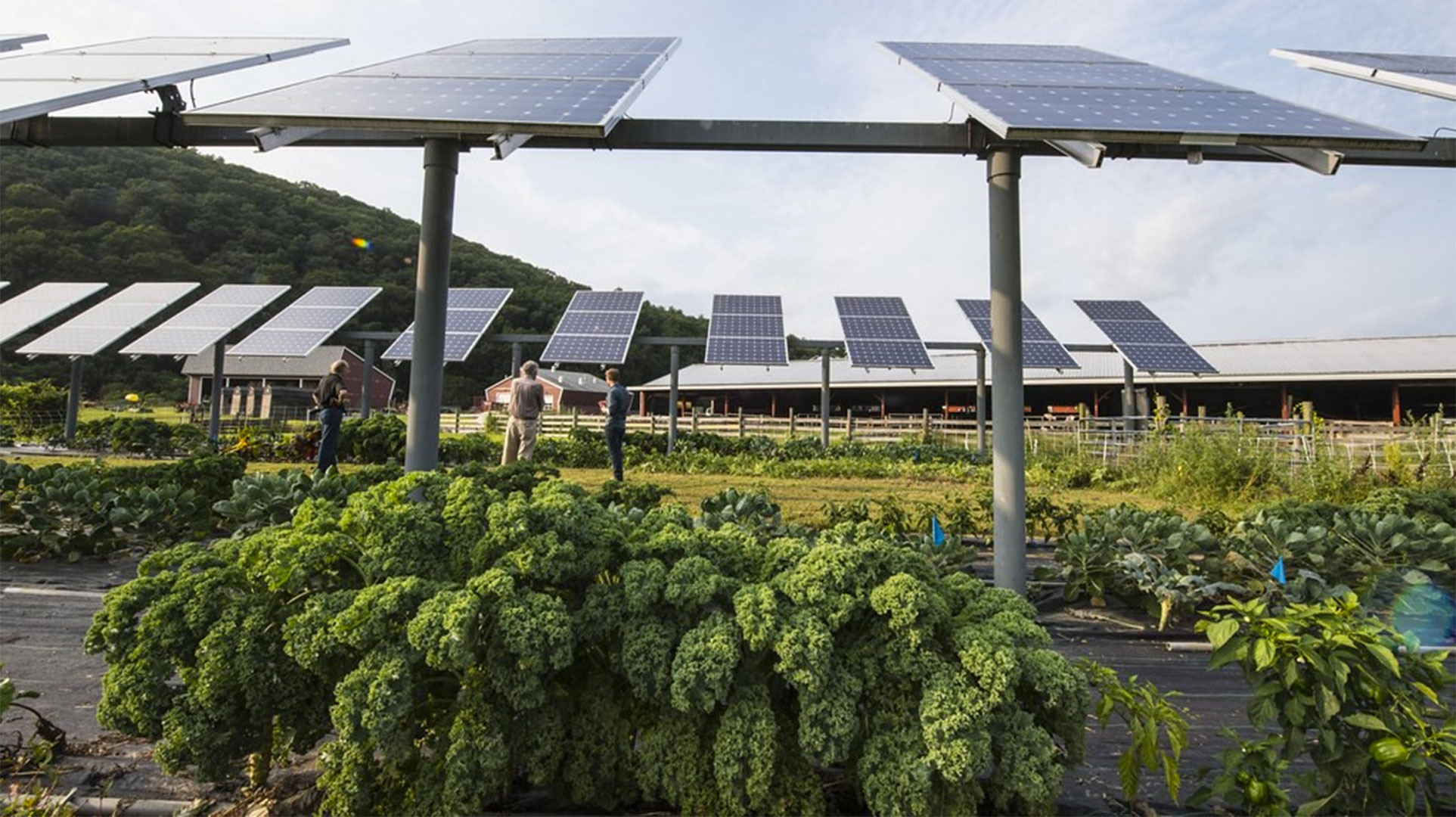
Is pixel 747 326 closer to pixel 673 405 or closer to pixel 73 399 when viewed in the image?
pixel 673 405

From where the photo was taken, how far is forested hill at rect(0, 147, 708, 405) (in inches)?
1716

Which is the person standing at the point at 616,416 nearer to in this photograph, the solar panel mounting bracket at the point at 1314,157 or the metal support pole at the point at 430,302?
the metal support pole at the point at 430,302

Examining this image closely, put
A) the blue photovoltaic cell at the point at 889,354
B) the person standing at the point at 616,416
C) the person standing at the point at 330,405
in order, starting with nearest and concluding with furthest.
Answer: the person standing at the point at 330,405, the person standing at the point at 616,416, the blue photovoltaic cell at the point at 889,354

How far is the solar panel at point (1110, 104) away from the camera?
3.44 m

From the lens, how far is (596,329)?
17406 mm

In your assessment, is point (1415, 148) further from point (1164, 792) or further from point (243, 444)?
point (243, 444)

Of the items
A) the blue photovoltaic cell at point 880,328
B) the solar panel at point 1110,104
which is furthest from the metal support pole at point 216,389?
the solar panel at point 1110,104

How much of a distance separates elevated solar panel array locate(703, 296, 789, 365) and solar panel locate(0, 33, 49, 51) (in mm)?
11598

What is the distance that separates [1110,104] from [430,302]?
193 inches

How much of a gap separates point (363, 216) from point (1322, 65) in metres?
68.3

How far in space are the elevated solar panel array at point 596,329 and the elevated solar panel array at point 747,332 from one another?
222 centimetres

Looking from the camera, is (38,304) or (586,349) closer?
(38,304)

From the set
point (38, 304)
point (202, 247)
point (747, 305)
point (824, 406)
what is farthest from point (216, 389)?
point (202, 247)

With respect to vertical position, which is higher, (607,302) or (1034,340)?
(607,302)
